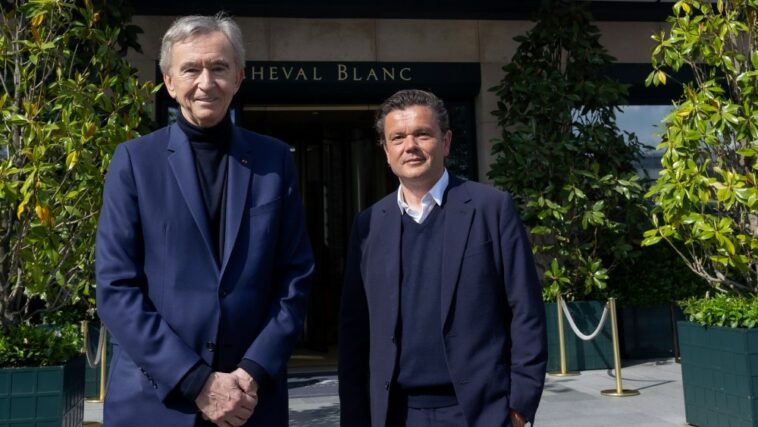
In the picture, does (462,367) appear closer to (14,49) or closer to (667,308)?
(14,49)

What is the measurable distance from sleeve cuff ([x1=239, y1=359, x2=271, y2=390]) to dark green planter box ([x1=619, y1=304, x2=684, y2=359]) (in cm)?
864

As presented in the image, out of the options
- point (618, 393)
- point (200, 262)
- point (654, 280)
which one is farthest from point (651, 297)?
point (200, 262)

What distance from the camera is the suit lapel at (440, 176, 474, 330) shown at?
8.89ft

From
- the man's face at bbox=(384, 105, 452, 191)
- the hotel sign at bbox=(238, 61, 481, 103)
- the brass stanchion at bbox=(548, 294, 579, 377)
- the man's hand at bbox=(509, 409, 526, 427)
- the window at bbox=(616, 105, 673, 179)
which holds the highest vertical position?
the hotel sign at bbox=(238, 61, 481, 103)

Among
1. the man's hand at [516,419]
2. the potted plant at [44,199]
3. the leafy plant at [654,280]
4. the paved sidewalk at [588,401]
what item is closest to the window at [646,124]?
the leafy plant at [654,280]

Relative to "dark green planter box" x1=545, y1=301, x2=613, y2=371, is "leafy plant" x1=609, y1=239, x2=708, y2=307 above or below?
above

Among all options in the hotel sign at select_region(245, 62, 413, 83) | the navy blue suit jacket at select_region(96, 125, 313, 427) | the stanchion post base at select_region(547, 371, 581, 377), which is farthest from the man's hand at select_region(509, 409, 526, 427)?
the hotel sign at select_region(245, 62, 413, 83)

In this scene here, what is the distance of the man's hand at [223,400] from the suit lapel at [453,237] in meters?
0.82

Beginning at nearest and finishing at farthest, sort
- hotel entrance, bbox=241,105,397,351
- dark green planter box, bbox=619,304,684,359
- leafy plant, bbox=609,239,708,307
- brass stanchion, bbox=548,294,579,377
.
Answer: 1. brass stanchion, bbox=548,294,579,377
2. leafy plant, bbox=609,239,708,307
3. dark green planter box, bbox=619,304,684,359
4. hotel entrance, bbox=241,105,397,351

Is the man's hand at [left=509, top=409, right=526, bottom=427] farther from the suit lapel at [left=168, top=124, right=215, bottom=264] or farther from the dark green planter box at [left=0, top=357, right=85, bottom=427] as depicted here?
the dark green planter box at [left=0, top=357, right=85, bottom=427]

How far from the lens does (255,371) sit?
2.31 metres

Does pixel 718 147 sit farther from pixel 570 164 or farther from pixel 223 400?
pixel 223 400

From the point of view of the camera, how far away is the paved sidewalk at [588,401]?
6.70 meters

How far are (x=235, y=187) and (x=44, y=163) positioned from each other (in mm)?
3403
